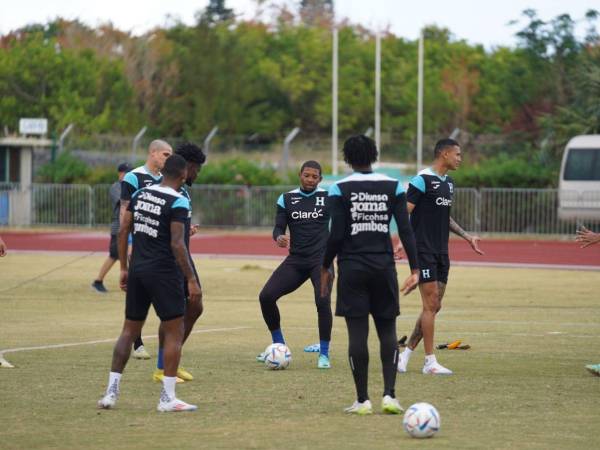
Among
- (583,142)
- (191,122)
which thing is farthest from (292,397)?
(191,122)

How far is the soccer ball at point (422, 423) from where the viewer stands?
8.54 m

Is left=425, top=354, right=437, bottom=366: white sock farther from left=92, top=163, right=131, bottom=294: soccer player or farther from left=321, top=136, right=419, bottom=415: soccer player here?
left=92, top=163, right=131, bottom=294: soccer player

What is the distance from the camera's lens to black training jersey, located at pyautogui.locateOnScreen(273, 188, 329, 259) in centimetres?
1322

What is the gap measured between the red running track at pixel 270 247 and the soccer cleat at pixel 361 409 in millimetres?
19807

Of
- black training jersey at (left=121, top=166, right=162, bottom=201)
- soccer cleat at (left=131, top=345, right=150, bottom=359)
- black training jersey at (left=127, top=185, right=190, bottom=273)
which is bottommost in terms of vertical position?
soccer cleat at (left=131, top=345, right=150, bottom=359)

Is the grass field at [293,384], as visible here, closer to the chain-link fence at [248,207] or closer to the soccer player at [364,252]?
the soccer player at [364,252]

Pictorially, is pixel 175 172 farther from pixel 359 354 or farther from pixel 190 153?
pixel 359 354

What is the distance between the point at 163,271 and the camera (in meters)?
9.97

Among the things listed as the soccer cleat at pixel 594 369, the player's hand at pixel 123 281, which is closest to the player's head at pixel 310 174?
the player's hand at pixel 123 281

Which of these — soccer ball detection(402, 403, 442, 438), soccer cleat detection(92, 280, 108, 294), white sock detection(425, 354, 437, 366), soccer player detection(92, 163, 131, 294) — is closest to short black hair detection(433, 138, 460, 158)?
white sock detection(425, 354, 437, 366)

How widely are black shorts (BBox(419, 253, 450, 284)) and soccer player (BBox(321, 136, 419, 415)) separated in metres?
2.49

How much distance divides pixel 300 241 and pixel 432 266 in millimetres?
1520

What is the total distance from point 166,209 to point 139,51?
211 ft

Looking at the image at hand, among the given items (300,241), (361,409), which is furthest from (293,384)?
(300,241)
